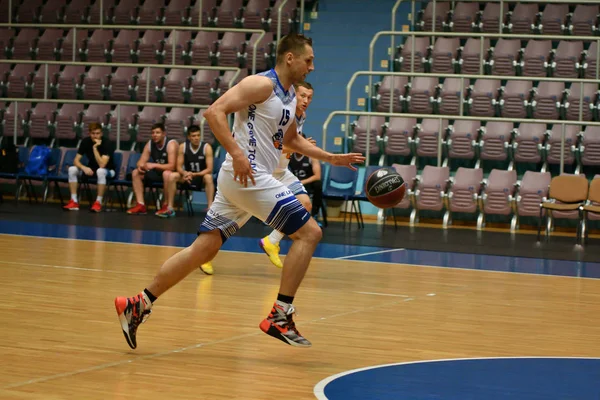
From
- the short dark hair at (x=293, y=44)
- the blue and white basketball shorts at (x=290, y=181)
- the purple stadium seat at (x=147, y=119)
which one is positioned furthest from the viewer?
the purple stadium seat at (x=147, y=119)

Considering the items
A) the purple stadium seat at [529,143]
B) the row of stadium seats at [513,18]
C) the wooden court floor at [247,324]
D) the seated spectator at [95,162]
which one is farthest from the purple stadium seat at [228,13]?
the wooden court floor at [247,324]

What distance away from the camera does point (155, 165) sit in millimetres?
14695

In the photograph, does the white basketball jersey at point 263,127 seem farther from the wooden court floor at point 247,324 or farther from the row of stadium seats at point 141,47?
the row of stadium seats at point 141,47

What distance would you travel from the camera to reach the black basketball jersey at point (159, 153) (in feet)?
48.6

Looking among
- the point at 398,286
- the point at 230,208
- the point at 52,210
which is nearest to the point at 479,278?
the point at 398,286

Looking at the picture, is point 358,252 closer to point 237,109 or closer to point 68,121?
point 237,109

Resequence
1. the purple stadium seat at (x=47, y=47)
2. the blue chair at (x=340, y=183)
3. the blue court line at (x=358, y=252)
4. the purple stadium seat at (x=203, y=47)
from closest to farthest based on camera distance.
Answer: the blue court line at (x=358, y=252)
the blue chair at (x=340, y=183)
the purple stadium seat at (x=203, y=47)
the purple stadium seat at (x=47, y=47)

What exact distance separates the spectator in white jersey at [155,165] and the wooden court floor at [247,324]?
4.98 m

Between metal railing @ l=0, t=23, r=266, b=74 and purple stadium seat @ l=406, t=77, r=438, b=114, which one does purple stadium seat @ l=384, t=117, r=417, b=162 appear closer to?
purple stadium seat @ l=406, t=77, r=438, b=114

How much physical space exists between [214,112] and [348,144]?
10.4 meters

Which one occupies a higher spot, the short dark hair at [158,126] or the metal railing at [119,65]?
the metal railing at [119,65]

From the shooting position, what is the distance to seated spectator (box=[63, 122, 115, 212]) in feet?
49.9

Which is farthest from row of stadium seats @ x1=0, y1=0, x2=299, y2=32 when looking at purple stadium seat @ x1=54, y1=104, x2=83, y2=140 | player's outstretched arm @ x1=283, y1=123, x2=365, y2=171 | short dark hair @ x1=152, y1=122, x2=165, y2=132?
player's outstretched arm @ x1=283, y1=123, x2=365, y2=171

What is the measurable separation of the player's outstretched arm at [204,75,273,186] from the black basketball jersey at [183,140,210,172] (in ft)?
31.1
